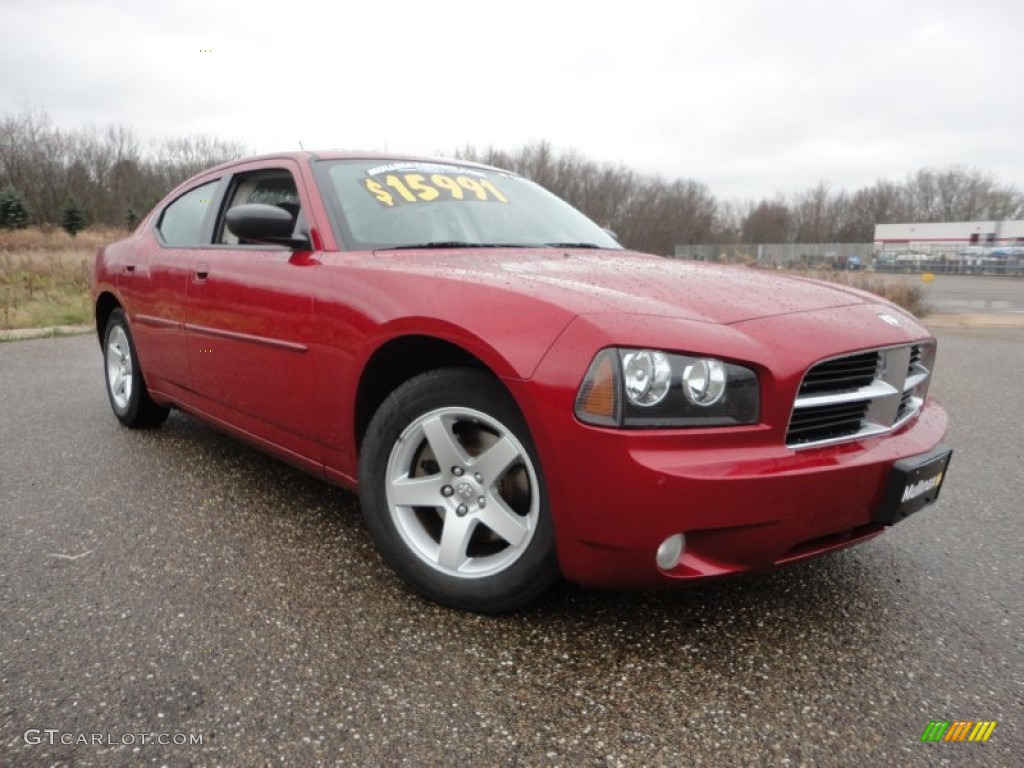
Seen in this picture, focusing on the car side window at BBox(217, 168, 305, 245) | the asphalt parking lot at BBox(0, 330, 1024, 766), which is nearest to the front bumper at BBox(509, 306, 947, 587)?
the asphalt parking lot at BBox(0, 330, 1024, 766)

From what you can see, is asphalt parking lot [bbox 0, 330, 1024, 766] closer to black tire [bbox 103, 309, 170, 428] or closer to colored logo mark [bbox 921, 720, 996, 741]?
colored logo mark [bbox 921, 720, 996, 741]

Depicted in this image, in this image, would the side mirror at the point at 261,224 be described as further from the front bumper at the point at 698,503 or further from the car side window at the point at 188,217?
the front bumper at the point at 698,503

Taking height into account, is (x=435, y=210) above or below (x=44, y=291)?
above

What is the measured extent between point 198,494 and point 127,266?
5.18 ft

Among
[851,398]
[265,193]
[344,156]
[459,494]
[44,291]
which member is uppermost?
[344,156]

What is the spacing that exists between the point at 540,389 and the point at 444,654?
0.77m

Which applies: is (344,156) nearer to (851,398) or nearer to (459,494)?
(459,494)

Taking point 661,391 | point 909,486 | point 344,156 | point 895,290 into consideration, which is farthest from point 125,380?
point 895,290

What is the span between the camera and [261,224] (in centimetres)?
254

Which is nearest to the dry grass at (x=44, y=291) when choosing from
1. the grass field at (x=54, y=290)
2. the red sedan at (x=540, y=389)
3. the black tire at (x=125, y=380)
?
the grass field at (x=54, y=290)

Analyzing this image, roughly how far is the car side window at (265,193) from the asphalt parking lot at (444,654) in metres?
1.21

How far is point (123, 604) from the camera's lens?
2215 millimetres

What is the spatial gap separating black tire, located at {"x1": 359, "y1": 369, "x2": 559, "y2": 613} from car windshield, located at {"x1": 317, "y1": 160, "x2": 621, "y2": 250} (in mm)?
765

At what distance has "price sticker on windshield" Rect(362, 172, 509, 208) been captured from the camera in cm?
288
